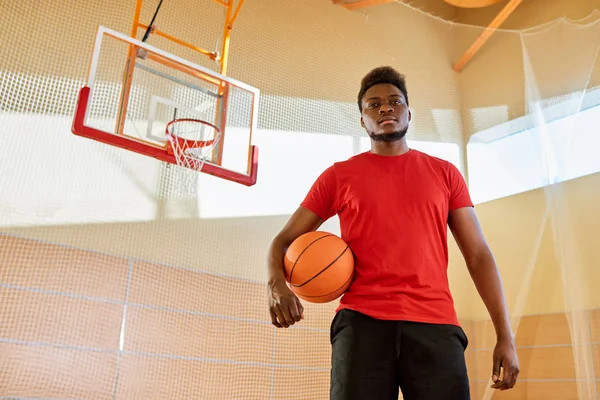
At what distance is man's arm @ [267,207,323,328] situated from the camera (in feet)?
4.51

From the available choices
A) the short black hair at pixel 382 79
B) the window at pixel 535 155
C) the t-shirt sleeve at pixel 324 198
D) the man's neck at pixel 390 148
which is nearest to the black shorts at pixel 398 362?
the t-shirt sleeve at pixel 324 198

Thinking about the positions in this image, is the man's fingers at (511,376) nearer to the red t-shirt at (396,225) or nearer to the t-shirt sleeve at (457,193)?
the red t-shirt at (396,225)

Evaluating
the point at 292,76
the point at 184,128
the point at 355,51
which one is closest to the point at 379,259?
the point at 184,128

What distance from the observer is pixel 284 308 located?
1.38 meters

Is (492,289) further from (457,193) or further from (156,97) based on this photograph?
(156,97)

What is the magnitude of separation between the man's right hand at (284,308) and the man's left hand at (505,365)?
1.77 ft

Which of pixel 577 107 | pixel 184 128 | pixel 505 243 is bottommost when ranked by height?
pixel 505 243

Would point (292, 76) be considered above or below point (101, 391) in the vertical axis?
above

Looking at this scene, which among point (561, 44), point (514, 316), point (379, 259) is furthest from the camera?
point (561, 44)

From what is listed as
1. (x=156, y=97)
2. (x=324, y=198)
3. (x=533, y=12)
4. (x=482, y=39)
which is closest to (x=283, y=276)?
(x=324, y=198)

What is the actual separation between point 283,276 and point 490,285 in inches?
23.1

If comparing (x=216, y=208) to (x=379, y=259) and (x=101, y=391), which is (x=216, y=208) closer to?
(x=101, y=391)

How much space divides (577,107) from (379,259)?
3.05m

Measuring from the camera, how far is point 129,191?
3.70 metres
